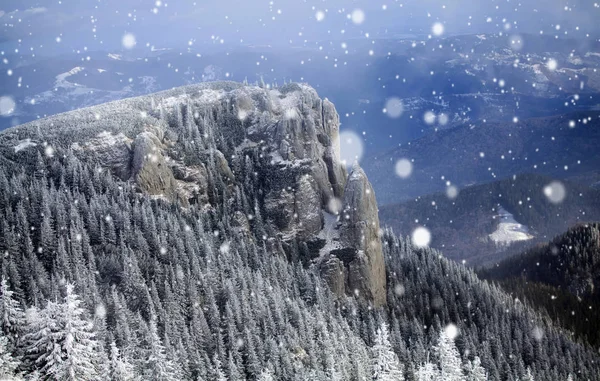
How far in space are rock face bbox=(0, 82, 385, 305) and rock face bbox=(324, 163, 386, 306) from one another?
0.26 metres

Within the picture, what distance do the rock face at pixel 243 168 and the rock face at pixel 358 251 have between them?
26 cm

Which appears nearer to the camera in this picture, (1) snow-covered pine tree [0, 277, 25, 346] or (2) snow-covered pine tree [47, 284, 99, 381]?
(2) snow-covered pine tree [47, 284, 99, 381]

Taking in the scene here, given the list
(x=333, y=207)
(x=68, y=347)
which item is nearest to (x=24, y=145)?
(x=333, y=207)

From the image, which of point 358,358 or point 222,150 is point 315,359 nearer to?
point 358,358

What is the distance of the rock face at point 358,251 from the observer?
132m

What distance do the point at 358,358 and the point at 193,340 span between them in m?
29.8

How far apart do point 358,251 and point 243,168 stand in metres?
41.3

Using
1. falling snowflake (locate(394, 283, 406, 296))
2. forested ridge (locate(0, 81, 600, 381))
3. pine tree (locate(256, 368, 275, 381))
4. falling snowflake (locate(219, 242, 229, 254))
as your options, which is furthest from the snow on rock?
falling snowflake (locate(394, 283, 406, 296))

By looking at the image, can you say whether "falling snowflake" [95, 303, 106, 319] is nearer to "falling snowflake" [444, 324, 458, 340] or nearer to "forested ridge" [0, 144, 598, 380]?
"forested ridge" [0, 144, 598, 380]

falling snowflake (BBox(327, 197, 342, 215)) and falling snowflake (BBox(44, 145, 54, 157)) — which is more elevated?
falling snowflake (BBox(44, 145, 54, 157))

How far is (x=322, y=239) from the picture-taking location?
140 metres

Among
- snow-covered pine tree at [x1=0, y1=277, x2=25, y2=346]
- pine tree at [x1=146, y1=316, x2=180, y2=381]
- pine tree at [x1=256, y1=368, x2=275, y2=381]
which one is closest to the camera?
snow-covered pine tree at [x1=0, y1=277, x2=25, y2=346]

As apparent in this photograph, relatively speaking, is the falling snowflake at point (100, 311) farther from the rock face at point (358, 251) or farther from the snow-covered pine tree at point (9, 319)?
the rock face at point (358, 251)

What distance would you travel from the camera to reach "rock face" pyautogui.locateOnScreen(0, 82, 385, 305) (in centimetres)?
12938
